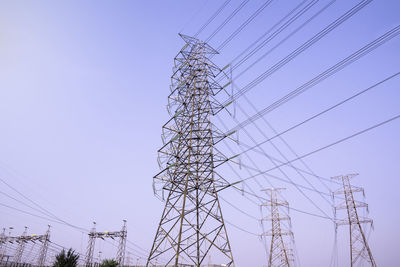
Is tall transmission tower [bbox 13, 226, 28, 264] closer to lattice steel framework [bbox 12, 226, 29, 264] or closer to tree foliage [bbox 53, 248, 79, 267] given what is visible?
lattice steel framework [bbox 12, 226, 29, 264]

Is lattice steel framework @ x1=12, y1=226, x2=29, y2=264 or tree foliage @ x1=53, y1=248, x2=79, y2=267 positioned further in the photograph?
lattice steel framework @ x1=12, y1=226, x2=29, y2=264

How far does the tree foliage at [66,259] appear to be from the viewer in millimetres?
18203

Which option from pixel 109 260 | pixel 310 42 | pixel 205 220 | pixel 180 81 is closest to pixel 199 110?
pixel 180 81

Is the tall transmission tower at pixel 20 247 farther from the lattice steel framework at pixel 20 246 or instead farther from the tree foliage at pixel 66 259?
the tree foliage at pixel 66 259

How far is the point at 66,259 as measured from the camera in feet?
60.6

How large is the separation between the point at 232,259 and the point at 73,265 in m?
12.6

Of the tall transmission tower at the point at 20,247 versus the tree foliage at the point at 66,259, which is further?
the tall transmission tower at the point at 20,247

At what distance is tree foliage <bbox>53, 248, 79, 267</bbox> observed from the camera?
1820cm

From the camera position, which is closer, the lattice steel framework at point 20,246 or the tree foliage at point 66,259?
the tree foliage at point 66,259

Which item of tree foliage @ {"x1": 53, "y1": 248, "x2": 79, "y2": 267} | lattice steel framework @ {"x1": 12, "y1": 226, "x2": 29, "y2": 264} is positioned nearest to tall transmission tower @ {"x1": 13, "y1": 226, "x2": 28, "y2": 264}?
lattice steel framework @ {"x1": 12, "y1": 226, "x2": 29, "y2": 264}

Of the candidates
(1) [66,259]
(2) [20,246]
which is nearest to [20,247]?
(2) [20,246]

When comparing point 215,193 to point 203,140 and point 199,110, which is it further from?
point 199,110

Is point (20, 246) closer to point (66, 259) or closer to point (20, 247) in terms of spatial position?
point (20, 247)

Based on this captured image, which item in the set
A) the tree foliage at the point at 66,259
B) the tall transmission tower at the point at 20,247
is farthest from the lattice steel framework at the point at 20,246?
the tree foliage at the point at 66,259
